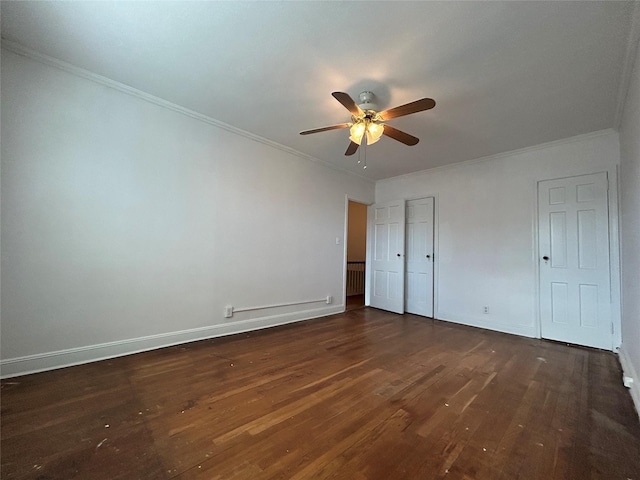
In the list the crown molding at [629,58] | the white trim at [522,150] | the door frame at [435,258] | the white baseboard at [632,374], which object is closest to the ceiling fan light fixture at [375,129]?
the crown molding at [629,58]

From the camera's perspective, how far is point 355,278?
23.1ft

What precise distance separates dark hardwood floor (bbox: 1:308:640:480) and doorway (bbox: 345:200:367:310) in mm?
4130

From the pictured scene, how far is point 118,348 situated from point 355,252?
233 inches

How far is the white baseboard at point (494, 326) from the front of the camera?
3.54m

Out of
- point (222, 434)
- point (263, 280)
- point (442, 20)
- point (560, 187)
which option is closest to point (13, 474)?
point (222, 434)

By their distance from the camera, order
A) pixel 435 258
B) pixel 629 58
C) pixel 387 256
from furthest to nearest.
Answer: pixel 387 256 → pixel 435 258 → pixel 629 58

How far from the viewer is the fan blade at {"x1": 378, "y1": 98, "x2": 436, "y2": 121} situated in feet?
6.58

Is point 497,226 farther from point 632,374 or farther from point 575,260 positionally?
point 632,374

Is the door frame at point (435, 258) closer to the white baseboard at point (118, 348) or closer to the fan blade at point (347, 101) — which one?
the white baseboard at point (118, 348)

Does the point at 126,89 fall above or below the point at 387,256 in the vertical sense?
above

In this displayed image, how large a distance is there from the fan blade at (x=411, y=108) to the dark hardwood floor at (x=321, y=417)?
2.16m

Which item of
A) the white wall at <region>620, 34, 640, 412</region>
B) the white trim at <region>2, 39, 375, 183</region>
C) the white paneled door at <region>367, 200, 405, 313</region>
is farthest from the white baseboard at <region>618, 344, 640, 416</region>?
the white trim at <region>2, 39, 375, 183</region>

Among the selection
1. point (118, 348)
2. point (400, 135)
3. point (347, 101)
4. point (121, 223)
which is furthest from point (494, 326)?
point (121, 223)

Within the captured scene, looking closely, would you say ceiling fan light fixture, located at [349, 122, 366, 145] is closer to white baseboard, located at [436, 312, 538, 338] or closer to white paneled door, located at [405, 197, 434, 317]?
white paneled door, located at [405, 197, 434, 317]
